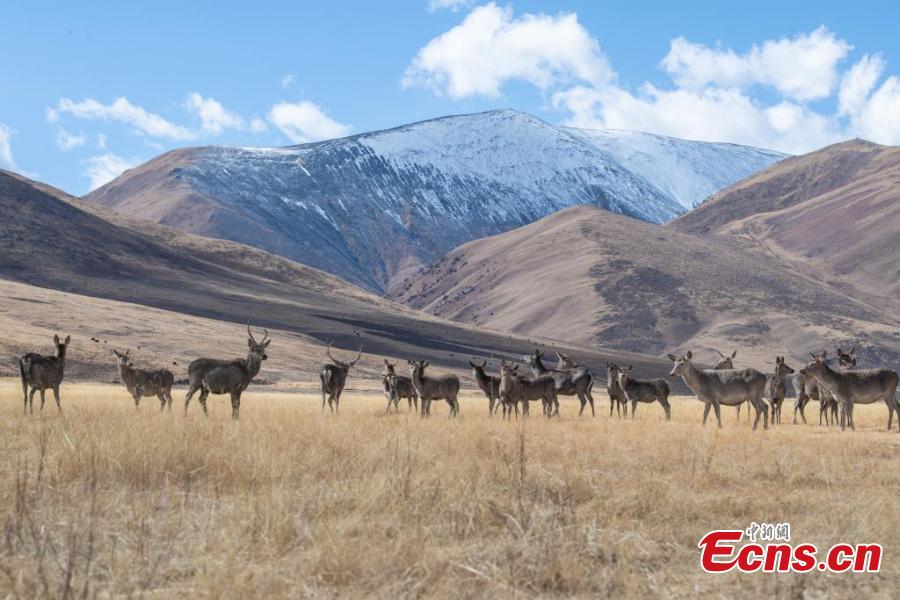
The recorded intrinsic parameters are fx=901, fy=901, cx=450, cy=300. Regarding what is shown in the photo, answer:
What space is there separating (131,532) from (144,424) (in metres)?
7.77

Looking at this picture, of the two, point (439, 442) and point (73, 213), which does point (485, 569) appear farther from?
point (73, 213)

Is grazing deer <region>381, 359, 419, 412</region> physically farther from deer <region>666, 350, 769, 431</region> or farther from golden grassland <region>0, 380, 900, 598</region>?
golden grassland <region>0, 380, 900, 598</region>

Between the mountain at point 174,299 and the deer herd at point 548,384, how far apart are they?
37.5m

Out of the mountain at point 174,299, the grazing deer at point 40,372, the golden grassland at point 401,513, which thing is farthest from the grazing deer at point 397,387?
the mountain at point 174,299

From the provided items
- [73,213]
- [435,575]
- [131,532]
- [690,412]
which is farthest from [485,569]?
[73,213]

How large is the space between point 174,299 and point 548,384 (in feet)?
325

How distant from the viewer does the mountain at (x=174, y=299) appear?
79.5 m

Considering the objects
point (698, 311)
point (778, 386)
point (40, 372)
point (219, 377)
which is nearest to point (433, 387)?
point (219, 377)

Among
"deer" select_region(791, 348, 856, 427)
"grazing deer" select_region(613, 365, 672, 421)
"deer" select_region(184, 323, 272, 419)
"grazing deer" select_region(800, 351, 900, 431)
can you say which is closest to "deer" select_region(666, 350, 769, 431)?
"grazing deer" select_region(800, 351, 900, 431)

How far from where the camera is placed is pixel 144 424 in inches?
624

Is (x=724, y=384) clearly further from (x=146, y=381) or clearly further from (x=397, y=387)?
(x=146, y=381)

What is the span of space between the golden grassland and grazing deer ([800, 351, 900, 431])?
828 centimetres

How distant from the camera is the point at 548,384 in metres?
27.7

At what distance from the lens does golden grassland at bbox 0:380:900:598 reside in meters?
7.39
